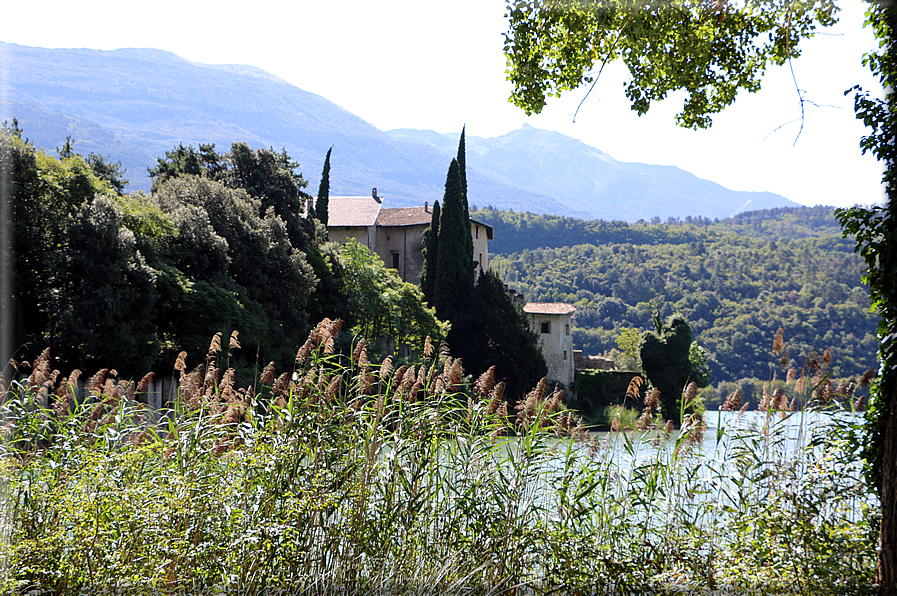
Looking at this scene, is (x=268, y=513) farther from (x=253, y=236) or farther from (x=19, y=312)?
(x=253, y=236)

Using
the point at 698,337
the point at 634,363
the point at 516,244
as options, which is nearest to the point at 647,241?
the point at 516,244

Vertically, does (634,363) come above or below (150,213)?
below

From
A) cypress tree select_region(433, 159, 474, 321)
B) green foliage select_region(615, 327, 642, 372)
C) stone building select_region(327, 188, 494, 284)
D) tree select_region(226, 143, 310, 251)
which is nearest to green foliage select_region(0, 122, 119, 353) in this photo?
tree select_region(226, 143, 310, 251)

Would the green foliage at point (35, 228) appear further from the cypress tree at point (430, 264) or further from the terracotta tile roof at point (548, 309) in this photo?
the terracotta tile roof at point (548, 309)

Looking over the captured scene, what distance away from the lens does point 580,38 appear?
17.8 feet

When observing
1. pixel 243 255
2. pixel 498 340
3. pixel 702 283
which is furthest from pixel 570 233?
pixel 243 255

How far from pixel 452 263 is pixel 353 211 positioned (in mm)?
12133

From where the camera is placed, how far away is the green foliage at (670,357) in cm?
3556

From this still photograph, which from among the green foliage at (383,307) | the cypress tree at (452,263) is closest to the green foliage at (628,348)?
the cypress tree at (452,263)

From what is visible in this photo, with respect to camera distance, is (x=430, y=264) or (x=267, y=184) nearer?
(x=267, y=184)

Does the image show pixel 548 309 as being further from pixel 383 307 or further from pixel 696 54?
pixel 696 54

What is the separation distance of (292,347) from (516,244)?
6439 centimetres

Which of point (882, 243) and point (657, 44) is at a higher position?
point (657, 44)

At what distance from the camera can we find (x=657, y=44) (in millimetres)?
5207
